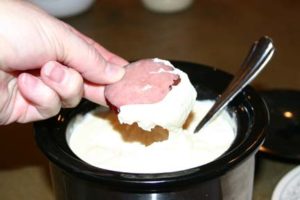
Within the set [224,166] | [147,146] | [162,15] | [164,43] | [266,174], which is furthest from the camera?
[162,15]

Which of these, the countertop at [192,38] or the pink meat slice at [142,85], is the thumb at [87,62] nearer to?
the pink meat slice at [142,85]

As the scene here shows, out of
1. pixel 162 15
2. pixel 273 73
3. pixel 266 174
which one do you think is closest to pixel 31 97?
pixel 266 174

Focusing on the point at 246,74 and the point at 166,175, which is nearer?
the point at 166,175

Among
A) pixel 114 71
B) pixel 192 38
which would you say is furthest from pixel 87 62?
pixel 192 38

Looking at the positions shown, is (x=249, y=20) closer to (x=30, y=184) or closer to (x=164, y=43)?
(x=164, y=43)

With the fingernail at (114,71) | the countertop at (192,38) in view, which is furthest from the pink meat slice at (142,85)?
the countertop at (192,38)

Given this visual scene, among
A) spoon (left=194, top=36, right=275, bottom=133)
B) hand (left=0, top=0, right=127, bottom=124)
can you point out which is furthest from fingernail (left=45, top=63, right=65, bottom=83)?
spoon (left=194, top=36, right=275, bottom=133)

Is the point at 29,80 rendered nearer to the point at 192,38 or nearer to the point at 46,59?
the point at 46,59
